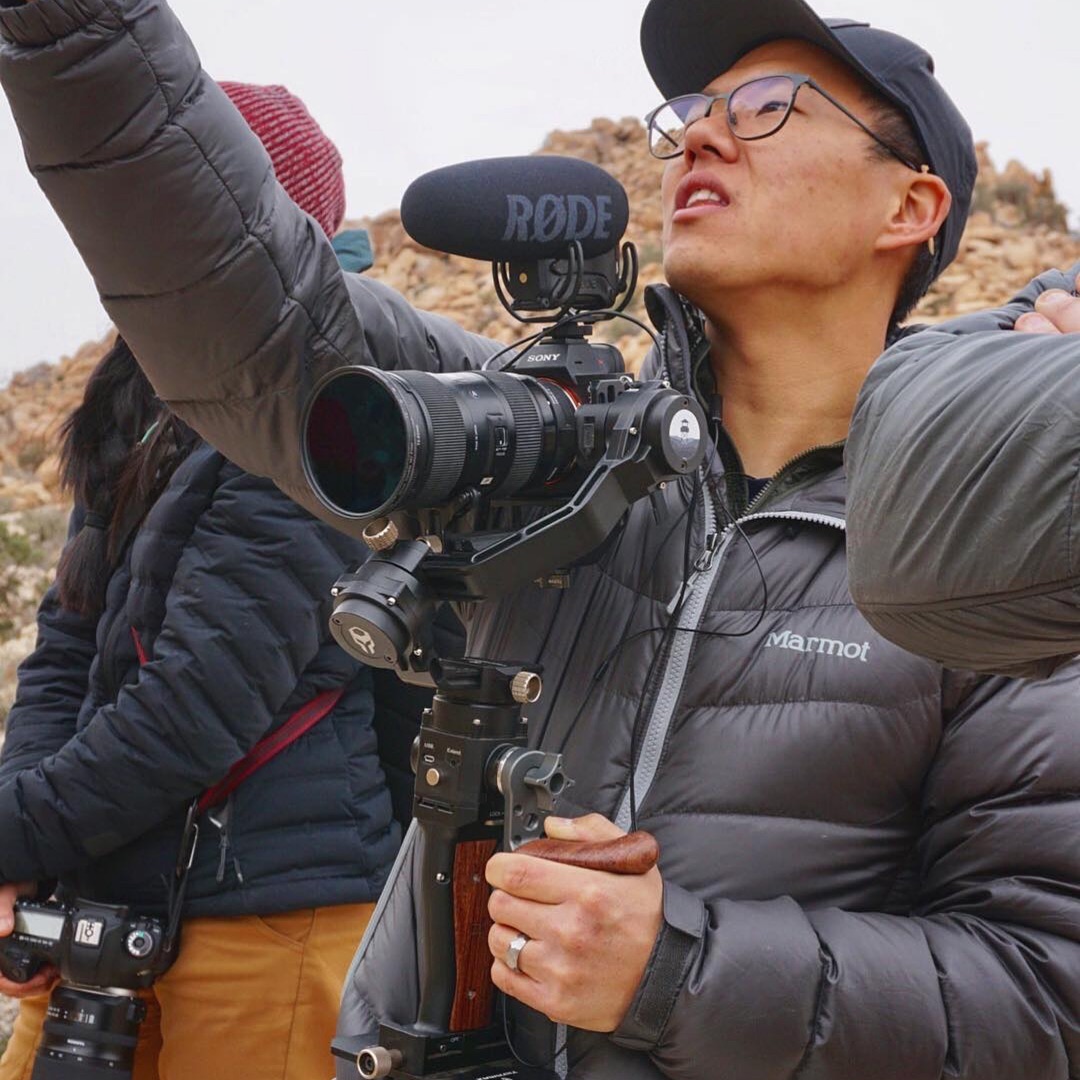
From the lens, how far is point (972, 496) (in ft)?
3.49

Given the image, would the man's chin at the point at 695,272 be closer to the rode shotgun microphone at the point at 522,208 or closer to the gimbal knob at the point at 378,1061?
the rode shotgun microphone at the point at 522,208

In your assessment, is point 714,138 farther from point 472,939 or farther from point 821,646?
point 472,939

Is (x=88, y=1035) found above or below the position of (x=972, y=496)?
below

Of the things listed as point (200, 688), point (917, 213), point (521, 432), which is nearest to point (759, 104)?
point (917, 213)

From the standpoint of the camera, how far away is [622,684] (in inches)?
73.0

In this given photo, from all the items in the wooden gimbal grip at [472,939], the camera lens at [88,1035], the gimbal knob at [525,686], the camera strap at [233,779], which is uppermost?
the gimbal knob at [525,686]

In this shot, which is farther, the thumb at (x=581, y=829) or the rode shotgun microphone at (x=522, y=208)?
the rode shotgun microphone at (x=522, y=208)

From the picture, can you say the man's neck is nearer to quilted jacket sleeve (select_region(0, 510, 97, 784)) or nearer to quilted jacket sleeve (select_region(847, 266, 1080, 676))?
quilted jacket sleeve (select_region(847, 266, 1080, 676))

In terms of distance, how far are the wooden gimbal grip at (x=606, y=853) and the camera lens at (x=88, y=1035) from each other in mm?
1279

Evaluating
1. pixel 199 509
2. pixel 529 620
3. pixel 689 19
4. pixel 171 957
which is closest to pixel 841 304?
pixel 689 19

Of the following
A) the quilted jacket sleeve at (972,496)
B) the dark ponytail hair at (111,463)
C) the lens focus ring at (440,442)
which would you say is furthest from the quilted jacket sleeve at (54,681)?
the quilted jacket sleeve at (972,496)

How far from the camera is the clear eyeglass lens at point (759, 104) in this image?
215 cm

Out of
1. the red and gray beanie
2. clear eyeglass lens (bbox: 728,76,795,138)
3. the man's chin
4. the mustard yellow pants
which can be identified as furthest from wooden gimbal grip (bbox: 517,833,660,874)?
the red and gray beanie

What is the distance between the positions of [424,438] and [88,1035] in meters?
1.49
